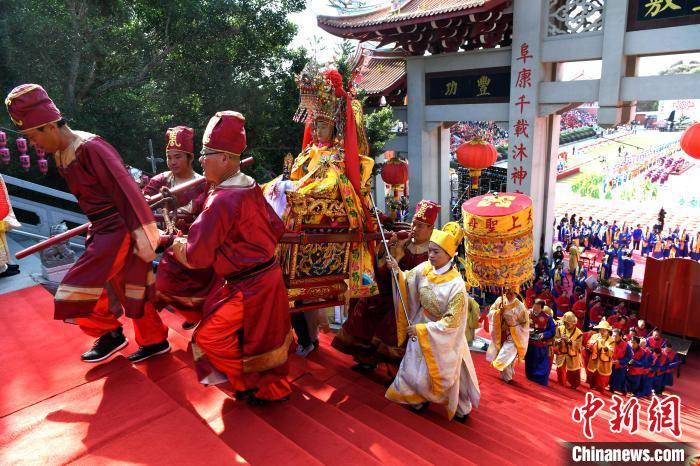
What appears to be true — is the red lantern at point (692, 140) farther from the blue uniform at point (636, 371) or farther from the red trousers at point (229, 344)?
the red trousers at point (229, 344)

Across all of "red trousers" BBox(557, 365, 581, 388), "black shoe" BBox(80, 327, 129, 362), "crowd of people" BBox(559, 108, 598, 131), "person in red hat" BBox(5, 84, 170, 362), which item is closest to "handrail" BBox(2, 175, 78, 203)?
"black shoe" BBox(80, 327, 129, 362)

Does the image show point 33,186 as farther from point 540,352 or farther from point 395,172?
point 395,172

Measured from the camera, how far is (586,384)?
7133 mm

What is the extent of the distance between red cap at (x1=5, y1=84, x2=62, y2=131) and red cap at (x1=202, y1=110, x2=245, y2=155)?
895 mm

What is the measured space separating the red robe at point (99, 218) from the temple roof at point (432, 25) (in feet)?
28.9

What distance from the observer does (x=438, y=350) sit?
3.45 metres

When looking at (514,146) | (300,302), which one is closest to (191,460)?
(300,302)

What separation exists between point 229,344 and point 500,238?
8.65 ft

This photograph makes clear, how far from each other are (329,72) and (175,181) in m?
1.54

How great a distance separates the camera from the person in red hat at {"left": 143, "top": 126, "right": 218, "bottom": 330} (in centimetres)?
339

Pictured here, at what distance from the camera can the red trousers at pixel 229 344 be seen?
2.71m

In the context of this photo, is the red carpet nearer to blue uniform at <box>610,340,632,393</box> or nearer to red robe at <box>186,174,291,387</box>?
red robe at <box>186,174,291,387</box>

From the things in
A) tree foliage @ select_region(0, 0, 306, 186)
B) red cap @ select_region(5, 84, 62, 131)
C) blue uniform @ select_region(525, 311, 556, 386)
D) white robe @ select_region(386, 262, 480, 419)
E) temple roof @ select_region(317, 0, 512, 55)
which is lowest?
blue uniform @ select_region(525, 311, 556, 386)

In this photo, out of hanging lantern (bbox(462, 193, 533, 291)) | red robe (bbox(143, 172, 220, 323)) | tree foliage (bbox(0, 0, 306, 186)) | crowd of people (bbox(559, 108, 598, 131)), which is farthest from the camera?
crowd of people (bbox(559, 108, 598, 131))
